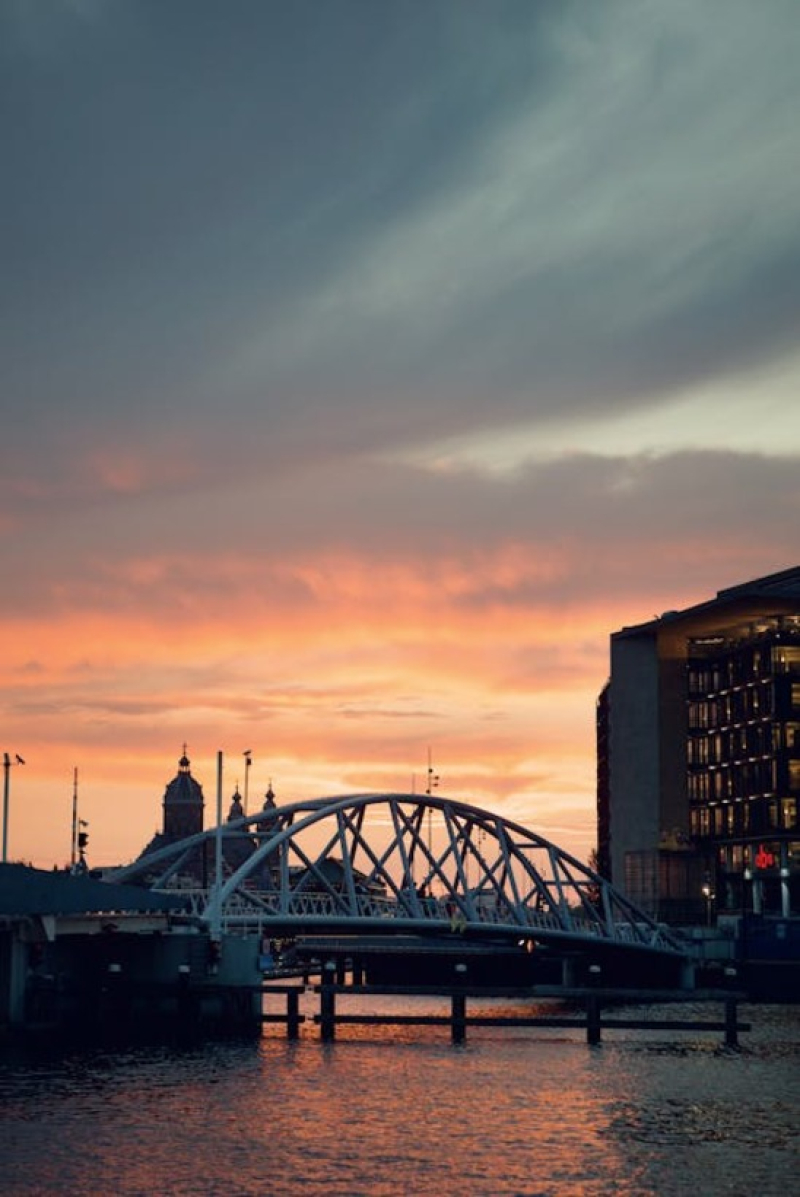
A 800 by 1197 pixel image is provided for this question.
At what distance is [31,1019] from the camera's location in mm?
103438

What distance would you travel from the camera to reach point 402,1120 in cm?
7362

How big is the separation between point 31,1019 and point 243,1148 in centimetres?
4023

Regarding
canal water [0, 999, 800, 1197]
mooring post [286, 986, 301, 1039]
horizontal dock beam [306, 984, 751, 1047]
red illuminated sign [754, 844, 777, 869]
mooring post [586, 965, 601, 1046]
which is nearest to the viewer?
canal water [0, 999, 800, 1197]

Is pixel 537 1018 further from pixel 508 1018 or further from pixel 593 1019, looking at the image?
pixel 593 1019

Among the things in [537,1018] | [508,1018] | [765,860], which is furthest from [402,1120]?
[765,860]

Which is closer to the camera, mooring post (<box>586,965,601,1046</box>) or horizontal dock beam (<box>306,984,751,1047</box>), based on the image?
horizontal dock beam (<box>306,984,751,1047</box>)

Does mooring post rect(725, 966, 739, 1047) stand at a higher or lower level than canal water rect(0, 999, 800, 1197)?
higher

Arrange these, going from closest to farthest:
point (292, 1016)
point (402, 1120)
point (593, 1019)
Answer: point (402, 1120) → point (593, 1019) → point (292, 1016)

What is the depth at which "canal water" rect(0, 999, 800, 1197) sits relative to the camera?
59594mm

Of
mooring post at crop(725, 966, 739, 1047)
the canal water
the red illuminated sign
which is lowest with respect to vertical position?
the canal water

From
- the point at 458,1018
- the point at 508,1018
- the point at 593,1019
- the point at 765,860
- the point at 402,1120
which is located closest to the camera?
the point at 402,1120

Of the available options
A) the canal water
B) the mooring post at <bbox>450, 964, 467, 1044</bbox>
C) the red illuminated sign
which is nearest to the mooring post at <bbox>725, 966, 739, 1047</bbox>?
the canal water

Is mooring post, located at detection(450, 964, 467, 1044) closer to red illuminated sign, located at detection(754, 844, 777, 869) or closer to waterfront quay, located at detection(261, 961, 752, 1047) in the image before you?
waterfront quay, located at detection(261, 961, 752, 1047)

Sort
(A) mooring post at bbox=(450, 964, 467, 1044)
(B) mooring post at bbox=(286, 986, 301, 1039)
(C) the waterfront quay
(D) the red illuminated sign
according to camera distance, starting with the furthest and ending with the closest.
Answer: (D) the red illuminated sign
(B) mooring post at bbox=(286, 986, 301, 1039)
(A) mooring post at bbox=(450, 964, 467, 1044)
(C) the waterfront quay
